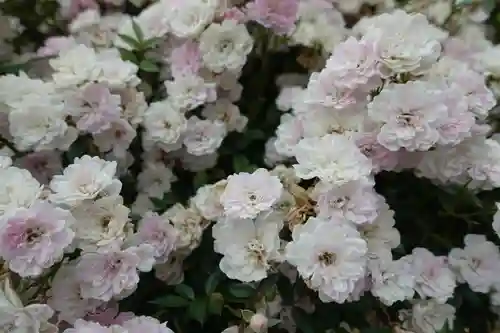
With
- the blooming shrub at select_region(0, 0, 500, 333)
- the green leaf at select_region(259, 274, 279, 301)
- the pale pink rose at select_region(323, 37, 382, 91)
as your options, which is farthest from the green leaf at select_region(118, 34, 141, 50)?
the green leaf at select_region(259, 274, 279, 301)

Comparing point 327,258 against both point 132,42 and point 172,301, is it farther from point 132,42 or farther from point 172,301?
point 132,42

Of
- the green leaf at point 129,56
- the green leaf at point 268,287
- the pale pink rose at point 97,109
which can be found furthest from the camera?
the green leaf at point 129,56

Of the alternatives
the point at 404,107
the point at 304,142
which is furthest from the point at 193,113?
the point at 404,107

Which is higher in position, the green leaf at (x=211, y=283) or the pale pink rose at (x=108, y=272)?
the pale pink rose at (x=108, y=272)

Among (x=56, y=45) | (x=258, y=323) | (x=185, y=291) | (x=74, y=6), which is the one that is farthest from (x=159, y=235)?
(x=74, y=6)

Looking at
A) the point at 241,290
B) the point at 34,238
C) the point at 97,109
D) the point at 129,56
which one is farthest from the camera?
the point at 129,56

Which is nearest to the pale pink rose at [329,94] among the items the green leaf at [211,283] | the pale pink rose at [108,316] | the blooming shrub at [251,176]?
the blooming shrub at [251,176]

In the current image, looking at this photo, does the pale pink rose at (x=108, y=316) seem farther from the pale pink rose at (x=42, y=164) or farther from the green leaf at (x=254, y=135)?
the green leaf at (x=254, y=135)
